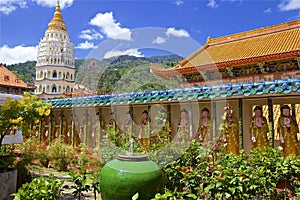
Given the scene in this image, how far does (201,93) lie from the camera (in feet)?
21.8

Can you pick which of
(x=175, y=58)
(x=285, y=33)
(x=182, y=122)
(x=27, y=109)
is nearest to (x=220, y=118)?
(x=182, y=122)

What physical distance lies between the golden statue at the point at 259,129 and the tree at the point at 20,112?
4.61 metres

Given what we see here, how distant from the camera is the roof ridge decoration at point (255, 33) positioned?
44.1 ft

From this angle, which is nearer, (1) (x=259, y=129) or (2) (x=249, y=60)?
(1) (x=259, y=129)

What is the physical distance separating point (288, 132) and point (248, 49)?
7755mm

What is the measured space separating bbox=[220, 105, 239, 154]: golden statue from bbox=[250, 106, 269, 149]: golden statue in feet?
1.22

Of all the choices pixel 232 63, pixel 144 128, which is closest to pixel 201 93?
pixel 144 128

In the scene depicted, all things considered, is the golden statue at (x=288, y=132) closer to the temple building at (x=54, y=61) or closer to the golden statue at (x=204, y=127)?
the golden statue at (x=204, y=127)

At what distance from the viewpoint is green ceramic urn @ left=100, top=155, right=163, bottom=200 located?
3588 millimetres

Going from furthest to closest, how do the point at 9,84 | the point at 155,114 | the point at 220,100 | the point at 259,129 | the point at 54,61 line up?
the point at 54,61
the point at 9,84
the point at 155,114
the point at 220,100
the point at 259,129

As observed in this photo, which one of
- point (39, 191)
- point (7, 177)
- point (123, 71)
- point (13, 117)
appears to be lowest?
point (7, 177)

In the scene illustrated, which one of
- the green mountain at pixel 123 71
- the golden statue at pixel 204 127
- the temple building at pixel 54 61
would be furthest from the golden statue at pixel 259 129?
the temple building at pixel 54 61

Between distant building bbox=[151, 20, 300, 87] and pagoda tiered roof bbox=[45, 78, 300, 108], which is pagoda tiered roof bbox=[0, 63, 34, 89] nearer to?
distant building bbox=[151, 20, 300, 87]

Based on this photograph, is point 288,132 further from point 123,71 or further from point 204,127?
point 123,71
